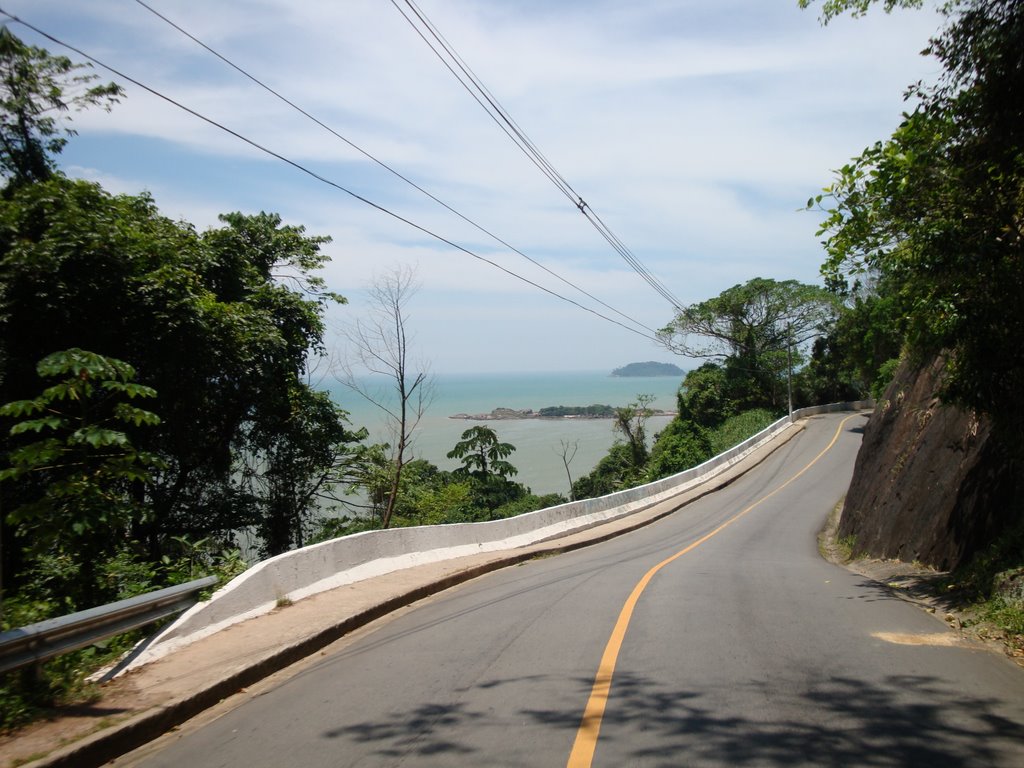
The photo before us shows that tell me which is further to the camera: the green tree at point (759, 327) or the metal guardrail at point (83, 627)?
the green tree at point (759, 327)

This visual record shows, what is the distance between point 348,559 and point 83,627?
5.31 m

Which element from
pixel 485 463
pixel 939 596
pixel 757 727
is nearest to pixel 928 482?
pixel 939 596

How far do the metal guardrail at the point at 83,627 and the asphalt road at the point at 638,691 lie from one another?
1050 millimetres

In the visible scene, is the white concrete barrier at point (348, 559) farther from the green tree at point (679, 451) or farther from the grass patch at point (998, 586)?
the green tree at point (679, 451)

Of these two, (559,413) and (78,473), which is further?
(559,413)

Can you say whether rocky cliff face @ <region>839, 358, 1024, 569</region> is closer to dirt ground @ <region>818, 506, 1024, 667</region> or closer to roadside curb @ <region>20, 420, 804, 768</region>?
dirt ground @ <region>818, 506, 1024, 667</region>

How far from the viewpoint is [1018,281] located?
340 inches

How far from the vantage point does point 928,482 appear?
43.8ft

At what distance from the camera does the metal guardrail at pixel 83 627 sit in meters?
5.09

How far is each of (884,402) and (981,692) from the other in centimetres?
1585

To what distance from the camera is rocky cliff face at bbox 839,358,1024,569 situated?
1080 cm

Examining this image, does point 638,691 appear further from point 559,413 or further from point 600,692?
point 559,413

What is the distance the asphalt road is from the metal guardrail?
1.05 meters

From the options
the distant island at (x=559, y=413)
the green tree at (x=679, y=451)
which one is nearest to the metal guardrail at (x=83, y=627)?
the green tree at (x=679, y=451)
